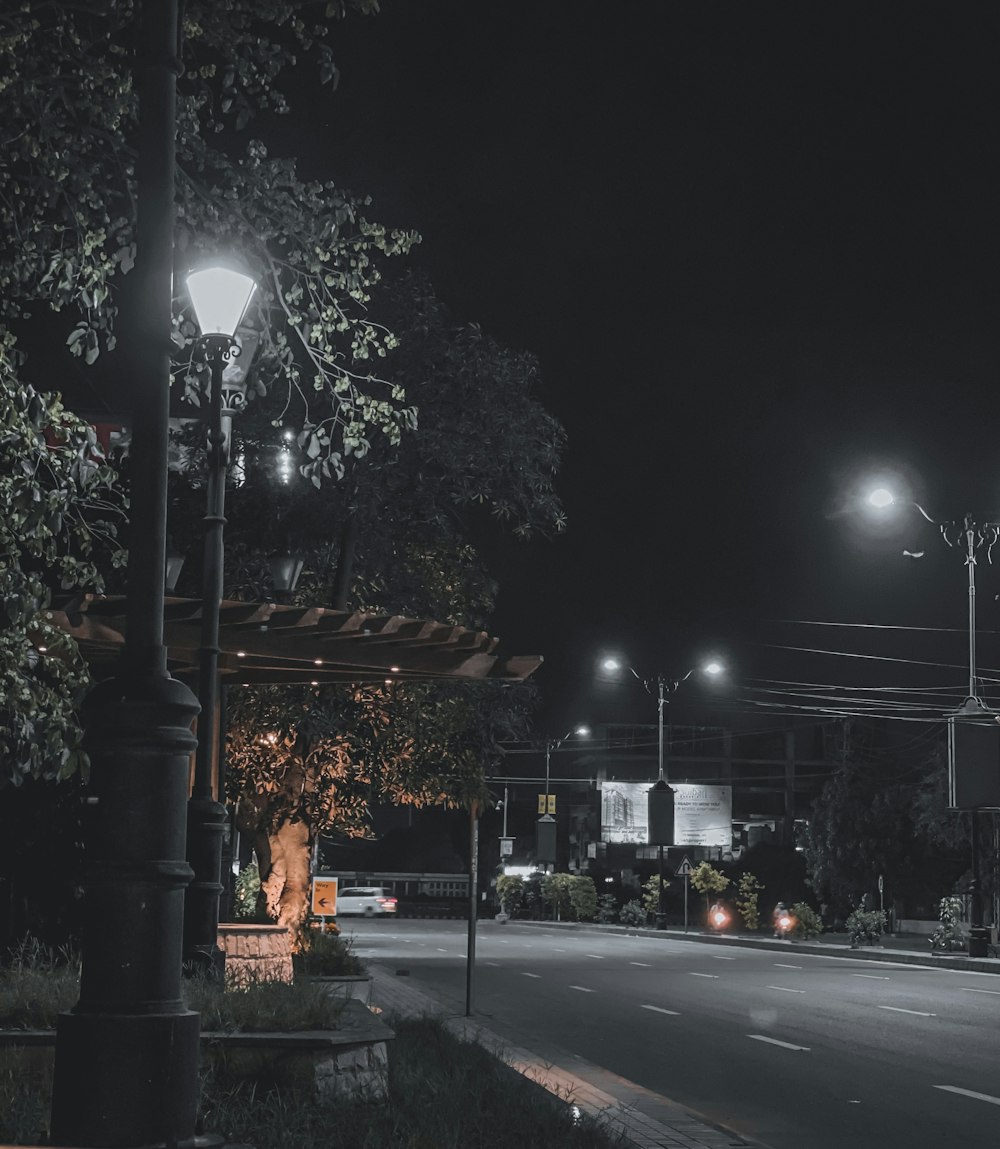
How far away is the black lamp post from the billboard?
63458 mm

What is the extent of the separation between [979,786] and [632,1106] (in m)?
22.5

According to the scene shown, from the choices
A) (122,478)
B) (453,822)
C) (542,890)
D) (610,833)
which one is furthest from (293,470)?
(453,822)

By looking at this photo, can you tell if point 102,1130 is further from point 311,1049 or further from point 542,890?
point 542,890

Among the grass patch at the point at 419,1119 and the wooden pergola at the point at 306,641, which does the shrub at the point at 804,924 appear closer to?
the wooden pergola at the point at 306,641

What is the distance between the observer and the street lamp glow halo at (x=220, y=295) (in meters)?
10.6

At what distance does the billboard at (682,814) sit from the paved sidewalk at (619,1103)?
56713mm

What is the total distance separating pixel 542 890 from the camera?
81.6m

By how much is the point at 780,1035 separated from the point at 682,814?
56841 millimetres

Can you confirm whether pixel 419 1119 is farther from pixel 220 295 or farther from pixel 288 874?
pixel 288 874

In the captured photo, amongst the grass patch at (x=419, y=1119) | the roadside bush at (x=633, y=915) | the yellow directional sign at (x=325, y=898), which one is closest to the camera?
the grass patch at (x=419, y=1119)

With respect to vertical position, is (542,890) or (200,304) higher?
(200,304)

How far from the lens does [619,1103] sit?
1162cm

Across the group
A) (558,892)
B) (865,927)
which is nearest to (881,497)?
(865,927)

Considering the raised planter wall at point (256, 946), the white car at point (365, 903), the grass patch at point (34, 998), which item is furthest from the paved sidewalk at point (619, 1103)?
the white car at point (365, 903)
